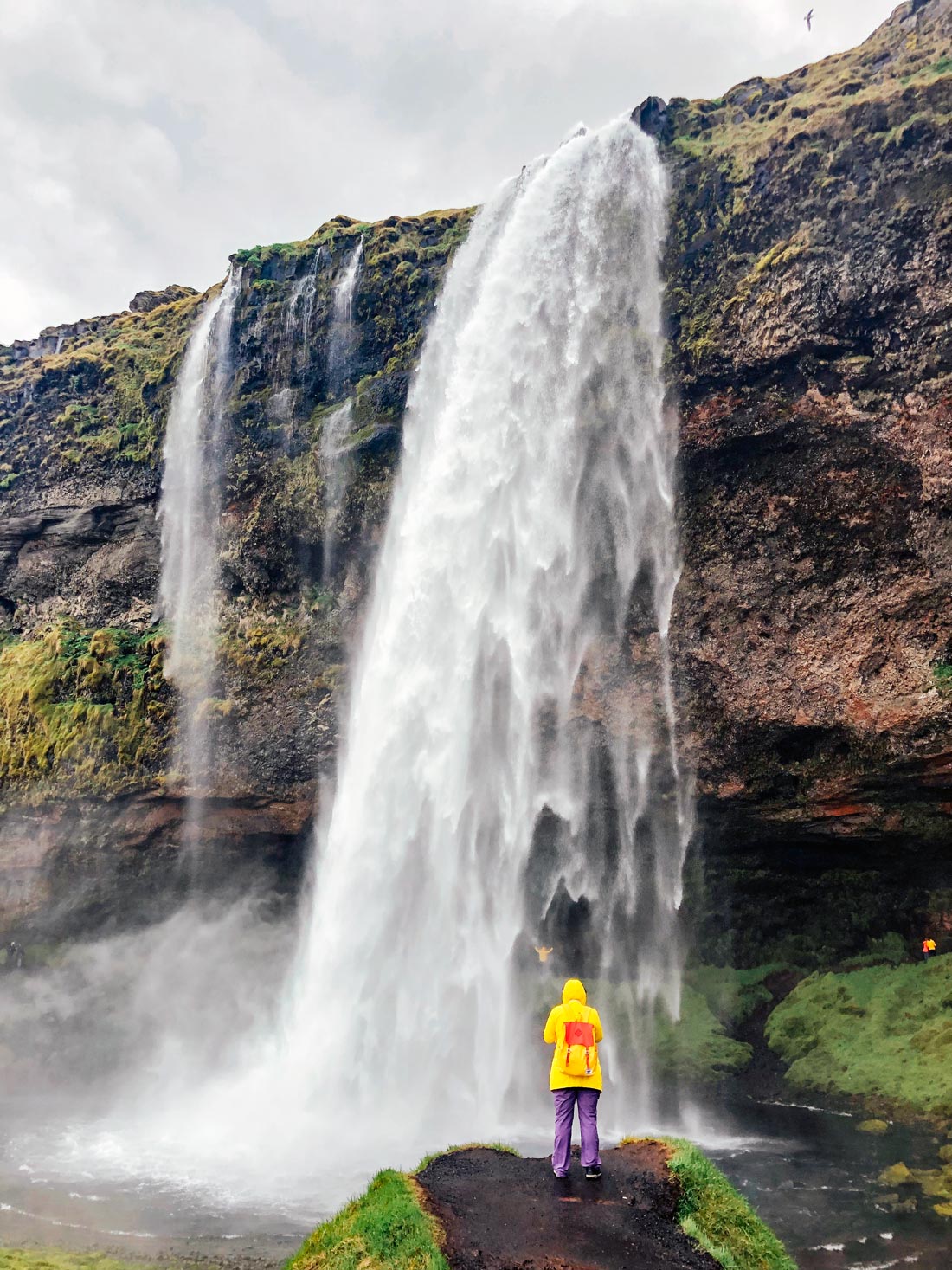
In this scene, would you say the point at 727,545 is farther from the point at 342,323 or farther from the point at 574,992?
the point at 574,992

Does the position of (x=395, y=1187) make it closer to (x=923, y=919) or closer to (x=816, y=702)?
(x=816, y=702)

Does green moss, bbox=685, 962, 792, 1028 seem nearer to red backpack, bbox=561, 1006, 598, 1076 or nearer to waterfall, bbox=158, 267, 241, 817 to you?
waterfall, bbox=158, 267, 241, 817

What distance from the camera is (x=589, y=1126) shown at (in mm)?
7383

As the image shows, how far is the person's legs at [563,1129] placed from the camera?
7355 millimetres

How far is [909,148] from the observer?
58.7ft

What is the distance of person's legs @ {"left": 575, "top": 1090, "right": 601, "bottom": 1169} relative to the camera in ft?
24.1

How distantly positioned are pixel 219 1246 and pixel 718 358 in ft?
60.5

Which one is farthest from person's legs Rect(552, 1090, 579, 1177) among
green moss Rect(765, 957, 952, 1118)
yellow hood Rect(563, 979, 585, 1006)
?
green moss Rect(765, 957, 952, 1118)

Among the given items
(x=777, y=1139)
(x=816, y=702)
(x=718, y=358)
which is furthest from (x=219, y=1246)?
(x=718, y=358)

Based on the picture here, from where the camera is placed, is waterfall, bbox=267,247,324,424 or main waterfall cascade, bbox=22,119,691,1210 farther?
waterfall, bbox=267,247,324,424

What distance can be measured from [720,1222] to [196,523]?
23.1m

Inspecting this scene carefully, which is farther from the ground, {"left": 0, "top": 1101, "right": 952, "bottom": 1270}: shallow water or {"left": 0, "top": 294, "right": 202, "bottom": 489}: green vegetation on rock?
{"left": 0, "top": 294, "right": 202, "bottom": 489}: green vegetation on rock

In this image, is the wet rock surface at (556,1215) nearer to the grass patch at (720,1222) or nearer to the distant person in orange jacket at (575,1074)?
the grass patch at (720,1222)

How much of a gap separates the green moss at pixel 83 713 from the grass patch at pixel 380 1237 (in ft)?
60.2
